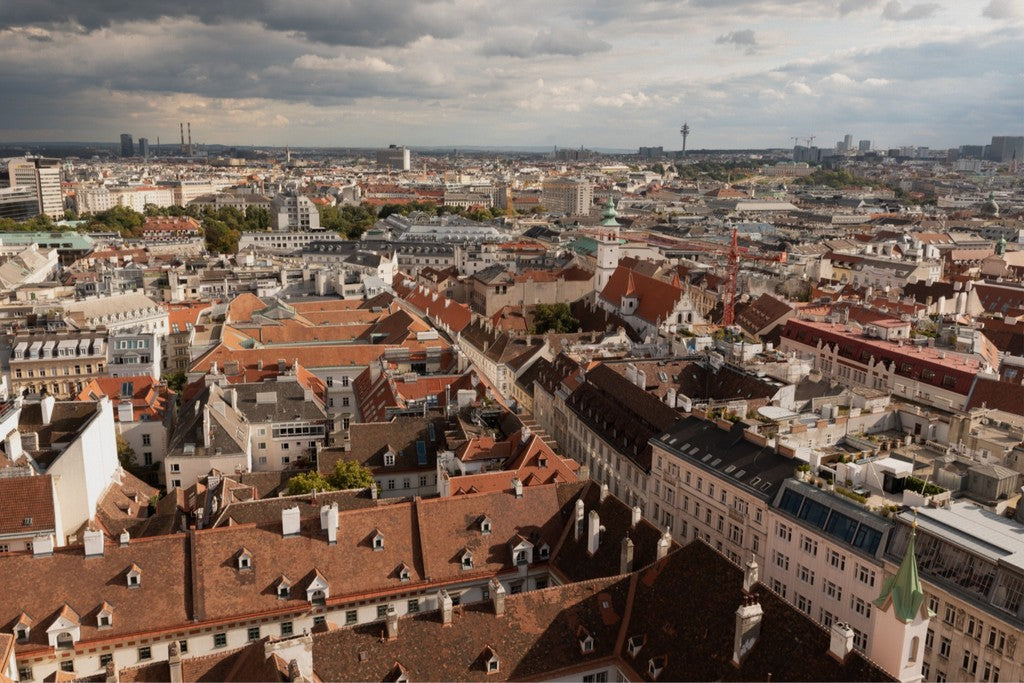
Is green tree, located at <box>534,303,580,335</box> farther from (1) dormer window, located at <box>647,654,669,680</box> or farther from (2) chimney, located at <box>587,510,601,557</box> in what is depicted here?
(1) dormer window, located at <box>647,654,669,680</box>

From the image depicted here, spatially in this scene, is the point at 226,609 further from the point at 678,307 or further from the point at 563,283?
the point at 563,283

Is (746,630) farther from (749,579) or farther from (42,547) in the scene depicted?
(42,547)

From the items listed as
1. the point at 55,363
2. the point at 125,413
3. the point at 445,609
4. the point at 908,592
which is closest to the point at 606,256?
the point at 125,413

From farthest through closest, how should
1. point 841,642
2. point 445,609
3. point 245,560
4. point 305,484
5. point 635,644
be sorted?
point 305,484
point 245,560
point 635,644
point 445,609
point 841,642

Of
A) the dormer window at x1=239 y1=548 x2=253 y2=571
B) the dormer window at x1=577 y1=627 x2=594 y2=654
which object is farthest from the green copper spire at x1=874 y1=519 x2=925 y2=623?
the dormer window at x1=239 y1=548 x2=253 y2=571

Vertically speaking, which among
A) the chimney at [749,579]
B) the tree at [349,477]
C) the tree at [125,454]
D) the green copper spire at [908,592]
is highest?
the green copper spire at [908,592]

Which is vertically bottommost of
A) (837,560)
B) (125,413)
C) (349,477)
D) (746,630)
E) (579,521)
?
(125,413)

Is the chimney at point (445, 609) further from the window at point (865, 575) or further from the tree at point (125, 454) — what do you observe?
the tree at point (125, 454)

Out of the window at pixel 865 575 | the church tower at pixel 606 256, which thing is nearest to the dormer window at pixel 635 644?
the window at pixel 865 575
